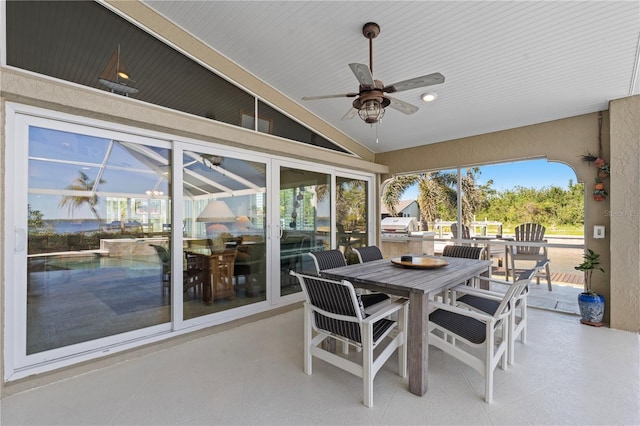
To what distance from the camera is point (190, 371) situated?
2516 mm

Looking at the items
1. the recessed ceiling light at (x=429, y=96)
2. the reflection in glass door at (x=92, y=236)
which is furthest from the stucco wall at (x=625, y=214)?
the reflection in glass door at (x=92, y=236)

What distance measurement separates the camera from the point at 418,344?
214 cm

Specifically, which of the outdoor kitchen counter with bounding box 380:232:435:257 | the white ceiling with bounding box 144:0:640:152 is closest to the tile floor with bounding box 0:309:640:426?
the outdoor kitchen counter with bounding box 380:232:435:257

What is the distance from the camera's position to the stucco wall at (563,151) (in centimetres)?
357

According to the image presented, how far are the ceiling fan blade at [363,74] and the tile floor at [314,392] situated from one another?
7.64ft

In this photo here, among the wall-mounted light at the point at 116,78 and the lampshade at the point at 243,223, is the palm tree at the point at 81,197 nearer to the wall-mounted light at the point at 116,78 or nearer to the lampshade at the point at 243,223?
the wall-mounted light at the point at 116,78

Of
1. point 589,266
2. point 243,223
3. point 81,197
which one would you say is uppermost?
point 81,197

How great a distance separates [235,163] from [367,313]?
7.89ft

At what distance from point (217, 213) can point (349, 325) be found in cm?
210

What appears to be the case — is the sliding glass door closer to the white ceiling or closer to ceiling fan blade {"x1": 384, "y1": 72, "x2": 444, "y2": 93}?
the white ceiling

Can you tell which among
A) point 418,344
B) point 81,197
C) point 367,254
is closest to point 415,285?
point 418,344

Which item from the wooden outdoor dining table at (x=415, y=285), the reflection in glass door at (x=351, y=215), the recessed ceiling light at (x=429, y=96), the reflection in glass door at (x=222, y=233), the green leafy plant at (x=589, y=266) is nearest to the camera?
the wooden outdoor dining table at (x=415, y=285)

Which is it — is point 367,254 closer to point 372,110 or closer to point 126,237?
point 372,110

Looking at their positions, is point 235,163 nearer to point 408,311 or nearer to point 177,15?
point 177,15
